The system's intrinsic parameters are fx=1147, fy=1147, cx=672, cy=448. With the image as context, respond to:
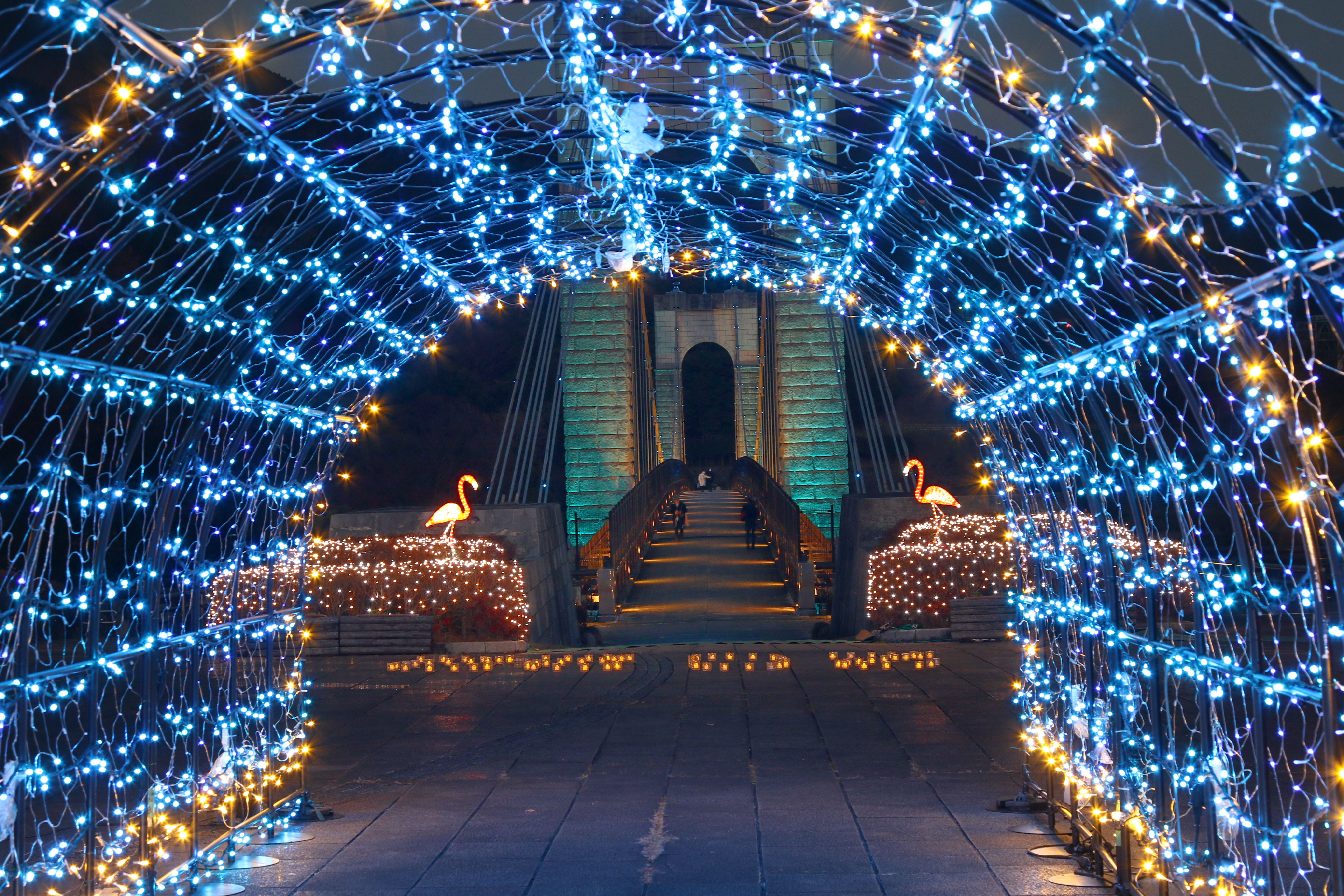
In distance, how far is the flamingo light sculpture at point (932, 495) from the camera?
12562mm

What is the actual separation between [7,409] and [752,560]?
1729cm

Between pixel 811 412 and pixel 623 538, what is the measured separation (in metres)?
7.80

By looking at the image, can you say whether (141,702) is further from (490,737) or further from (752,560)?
(752,560)

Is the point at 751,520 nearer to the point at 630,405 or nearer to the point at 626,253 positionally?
the point at 630,405

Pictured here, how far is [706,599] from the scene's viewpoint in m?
16.6

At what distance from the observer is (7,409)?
2941 mm

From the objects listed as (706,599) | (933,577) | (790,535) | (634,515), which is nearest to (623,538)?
(706,599)

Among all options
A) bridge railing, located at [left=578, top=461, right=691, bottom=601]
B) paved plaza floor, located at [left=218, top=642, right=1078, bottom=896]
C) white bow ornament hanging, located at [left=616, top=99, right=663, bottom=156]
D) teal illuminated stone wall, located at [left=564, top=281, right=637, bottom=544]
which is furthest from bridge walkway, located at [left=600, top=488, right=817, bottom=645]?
white bow ornament hanging, located at [left=616, top=99, right=663, bottom=156]

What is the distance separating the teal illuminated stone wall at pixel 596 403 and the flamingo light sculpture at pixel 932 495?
11.6 metres

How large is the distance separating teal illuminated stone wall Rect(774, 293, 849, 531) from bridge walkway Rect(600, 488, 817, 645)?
71.6 inches

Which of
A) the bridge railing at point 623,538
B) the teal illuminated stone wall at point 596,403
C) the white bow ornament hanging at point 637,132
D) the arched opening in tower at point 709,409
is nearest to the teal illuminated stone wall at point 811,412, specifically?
the bridge railing at point 623,538

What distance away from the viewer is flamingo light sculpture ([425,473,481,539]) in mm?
12555

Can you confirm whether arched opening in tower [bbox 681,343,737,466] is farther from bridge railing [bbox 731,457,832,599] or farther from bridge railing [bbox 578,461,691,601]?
bridge railing [bbox 731,457,832,599]

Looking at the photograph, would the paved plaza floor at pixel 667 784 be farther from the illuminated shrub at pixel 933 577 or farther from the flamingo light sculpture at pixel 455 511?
the flamingo light sculpture at pixel 455 511
